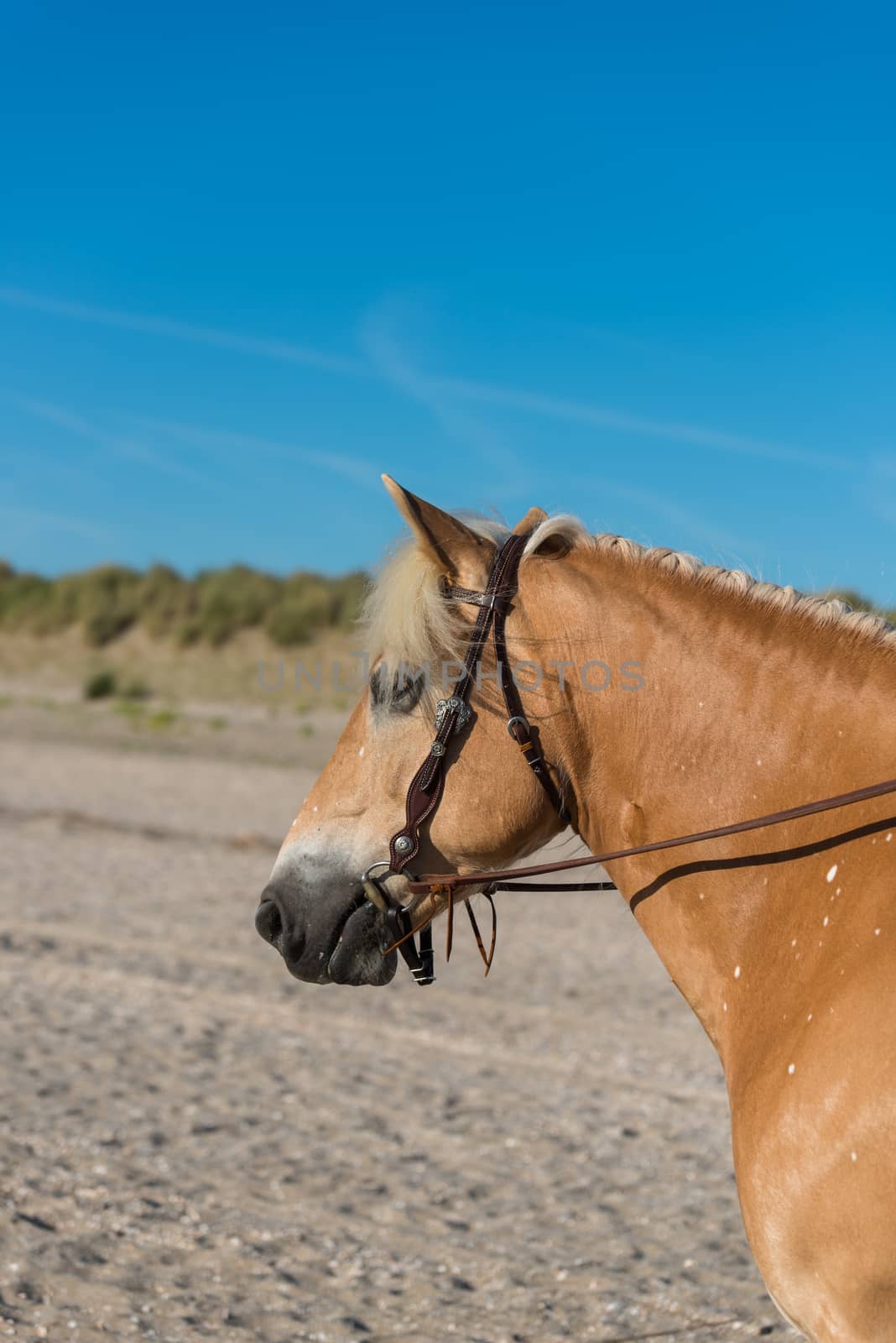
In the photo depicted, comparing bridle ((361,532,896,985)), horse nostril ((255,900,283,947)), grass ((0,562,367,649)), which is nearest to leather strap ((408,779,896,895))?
bridle ((361,532,896,985))

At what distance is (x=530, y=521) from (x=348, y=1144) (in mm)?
4228

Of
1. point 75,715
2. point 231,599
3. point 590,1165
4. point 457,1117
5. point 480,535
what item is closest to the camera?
point 480,535

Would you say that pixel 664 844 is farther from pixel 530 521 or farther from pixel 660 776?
pixel 530 521

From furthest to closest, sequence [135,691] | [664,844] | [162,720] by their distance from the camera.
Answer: [135,691] → [162,720] → [664,844]

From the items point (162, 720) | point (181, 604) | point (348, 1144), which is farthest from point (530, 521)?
point (181, 604)

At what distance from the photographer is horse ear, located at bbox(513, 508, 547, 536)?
123 inches

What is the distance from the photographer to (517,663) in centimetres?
299

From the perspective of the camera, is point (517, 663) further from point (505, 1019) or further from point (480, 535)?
point (505, 1019)

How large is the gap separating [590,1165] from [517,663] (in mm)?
3976

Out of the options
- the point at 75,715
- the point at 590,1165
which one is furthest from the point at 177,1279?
the point at 75,715

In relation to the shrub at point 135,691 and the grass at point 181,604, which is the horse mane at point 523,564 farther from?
the shrub at point 135,691

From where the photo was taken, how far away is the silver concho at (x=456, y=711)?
2.96 metres

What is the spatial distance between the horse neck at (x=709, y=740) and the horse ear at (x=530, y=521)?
0.19 meters

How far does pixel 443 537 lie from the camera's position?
3043 millimetres
